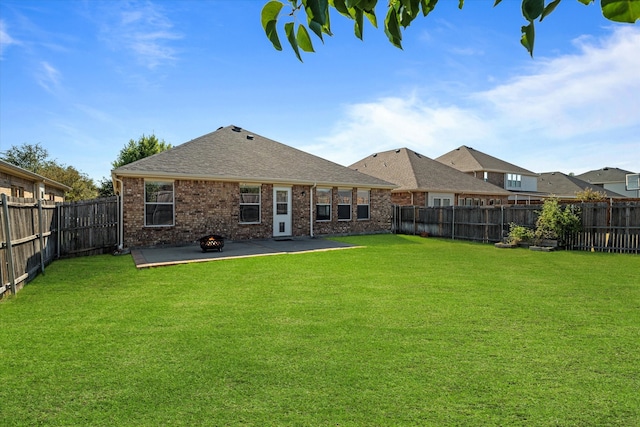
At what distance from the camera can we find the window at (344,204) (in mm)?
18234

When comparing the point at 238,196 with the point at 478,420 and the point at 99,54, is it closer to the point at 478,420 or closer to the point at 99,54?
the point at 99,54

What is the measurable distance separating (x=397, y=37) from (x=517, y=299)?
5763 mm

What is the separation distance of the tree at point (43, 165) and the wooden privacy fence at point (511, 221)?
29.1 m

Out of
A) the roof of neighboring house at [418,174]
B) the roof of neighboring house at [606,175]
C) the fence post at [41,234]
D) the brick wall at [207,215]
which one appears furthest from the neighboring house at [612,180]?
the fence post at [41,234]

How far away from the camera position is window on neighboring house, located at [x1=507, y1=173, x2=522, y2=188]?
34.4 m

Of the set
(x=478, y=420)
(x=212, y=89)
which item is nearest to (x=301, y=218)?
(x=212, y=89)

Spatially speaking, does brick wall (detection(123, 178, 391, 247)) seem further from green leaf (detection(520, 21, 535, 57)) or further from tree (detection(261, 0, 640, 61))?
green leaf (detection(520, 21, 535, 57))

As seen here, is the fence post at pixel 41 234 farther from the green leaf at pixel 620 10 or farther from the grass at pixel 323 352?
the green leaf at pixel 620 10

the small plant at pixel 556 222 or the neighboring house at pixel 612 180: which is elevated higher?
the neighboring house at pixel 612 180

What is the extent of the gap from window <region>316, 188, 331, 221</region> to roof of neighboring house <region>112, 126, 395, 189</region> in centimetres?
57

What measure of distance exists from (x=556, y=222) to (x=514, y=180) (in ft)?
77.6

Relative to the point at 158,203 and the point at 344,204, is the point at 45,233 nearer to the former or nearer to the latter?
the point at 158,203

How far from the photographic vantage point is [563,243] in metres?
13.7

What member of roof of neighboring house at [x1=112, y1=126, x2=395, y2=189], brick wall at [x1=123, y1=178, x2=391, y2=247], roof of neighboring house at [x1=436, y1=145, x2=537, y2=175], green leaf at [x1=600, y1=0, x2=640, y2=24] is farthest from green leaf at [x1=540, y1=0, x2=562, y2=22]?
roof of neighboring house at [x1=436, y1=145, x2=537, y2=175]
